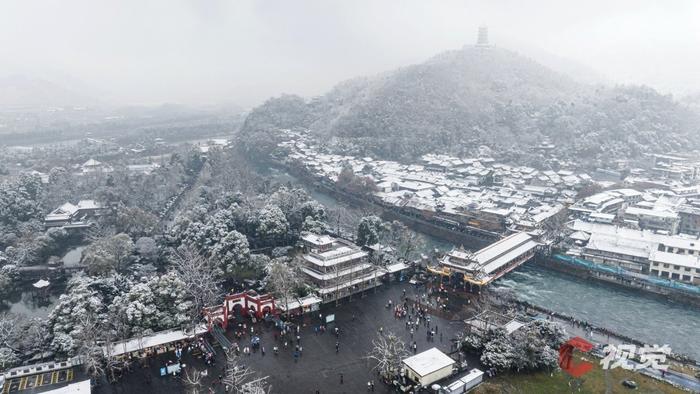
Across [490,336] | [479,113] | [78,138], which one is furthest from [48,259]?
[78,138]

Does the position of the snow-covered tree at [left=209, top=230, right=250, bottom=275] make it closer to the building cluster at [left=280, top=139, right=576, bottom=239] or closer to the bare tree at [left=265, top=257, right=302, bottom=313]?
the bare tree at [left=265, top=257, right=302, bottom=313]

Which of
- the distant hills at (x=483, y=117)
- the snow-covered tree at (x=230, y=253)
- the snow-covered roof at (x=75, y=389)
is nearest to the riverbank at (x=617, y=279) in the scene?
the snow-covered tree at (x=230, y=253)

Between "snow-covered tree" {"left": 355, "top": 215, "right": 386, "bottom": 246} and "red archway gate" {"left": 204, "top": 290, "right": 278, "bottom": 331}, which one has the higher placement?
"snow-covered tree" {"left": 355, "top": 215, "right": 386, "bottom": 246}

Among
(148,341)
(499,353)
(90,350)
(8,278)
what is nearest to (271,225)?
(148,341)

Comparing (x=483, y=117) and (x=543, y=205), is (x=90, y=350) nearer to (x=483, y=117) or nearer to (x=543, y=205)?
(x=543, y=205)

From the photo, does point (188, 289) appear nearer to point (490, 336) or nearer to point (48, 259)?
point (490, 336)

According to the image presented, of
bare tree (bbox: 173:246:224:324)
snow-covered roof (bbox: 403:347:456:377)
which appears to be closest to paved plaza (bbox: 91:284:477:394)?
snow-covered roof (bbox: 403:347:456:377)
